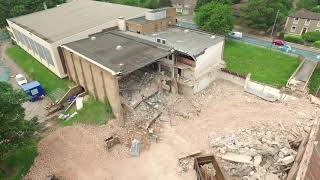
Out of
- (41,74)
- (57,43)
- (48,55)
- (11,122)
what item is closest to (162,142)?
(11,122)

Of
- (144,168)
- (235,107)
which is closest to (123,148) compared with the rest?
(144,168)

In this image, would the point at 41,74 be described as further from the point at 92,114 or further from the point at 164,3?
the point at 164,3

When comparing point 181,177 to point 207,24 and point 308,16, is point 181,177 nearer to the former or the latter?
point 207,24

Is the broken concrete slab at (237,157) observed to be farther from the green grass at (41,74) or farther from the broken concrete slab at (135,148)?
the green grass at (41,74)

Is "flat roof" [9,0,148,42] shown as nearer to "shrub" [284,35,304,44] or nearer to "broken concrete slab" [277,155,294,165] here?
"shrub" [284,35,304,44]

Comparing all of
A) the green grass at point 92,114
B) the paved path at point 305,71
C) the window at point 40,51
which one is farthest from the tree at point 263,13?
the window at point 40,51

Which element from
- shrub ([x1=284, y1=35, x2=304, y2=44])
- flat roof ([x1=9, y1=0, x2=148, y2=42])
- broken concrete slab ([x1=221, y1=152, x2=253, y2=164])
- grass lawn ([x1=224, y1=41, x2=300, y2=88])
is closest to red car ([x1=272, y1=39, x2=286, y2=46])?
shrub ([x1=284, y1=35, x2=304, y2=44])
